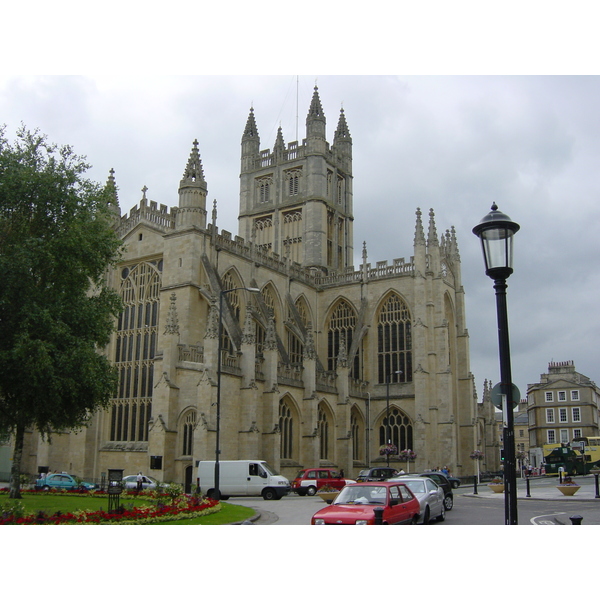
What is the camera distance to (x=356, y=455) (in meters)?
46.1

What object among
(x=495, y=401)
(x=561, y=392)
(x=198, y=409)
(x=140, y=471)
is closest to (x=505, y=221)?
(x=495, y=401)

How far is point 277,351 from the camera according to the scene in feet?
127

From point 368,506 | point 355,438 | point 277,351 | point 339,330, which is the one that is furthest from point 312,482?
point 368,506

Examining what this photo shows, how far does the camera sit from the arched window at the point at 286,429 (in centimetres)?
3859

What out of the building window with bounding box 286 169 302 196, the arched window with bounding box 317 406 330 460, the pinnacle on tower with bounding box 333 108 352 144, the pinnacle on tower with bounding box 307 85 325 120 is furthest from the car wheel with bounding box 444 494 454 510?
the pinnacle on tower with bounding box 333 108 352 144

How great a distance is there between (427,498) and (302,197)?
1713 inches

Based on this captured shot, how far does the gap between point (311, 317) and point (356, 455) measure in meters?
10.7

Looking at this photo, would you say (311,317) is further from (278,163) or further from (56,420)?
(56,420)

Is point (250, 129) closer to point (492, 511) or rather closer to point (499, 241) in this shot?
point (492, 511)

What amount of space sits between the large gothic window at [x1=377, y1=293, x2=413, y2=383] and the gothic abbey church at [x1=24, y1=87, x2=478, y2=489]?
9 centimetres

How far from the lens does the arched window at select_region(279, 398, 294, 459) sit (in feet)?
127

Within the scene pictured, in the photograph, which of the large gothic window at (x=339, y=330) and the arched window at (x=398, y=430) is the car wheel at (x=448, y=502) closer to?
the arched window at (x=398, y=430)

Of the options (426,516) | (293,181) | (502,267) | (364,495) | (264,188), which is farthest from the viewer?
(264,188)

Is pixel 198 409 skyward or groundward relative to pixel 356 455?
skyward
